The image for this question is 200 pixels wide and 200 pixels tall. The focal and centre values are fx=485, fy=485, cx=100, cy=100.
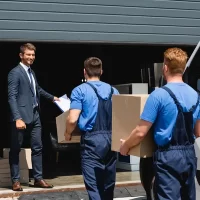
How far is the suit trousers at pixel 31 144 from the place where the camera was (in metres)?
6.80

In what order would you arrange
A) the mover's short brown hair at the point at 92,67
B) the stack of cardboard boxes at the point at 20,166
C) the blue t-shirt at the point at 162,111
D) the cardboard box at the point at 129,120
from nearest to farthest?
the blue t-shirt at the point at 162,111
the cardboard box at the point at 129,120
the mover's short brown hair at the point at 92,67
the stack of cardboard boxes at the point at 20,166

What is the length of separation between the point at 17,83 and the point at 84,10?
1.83m

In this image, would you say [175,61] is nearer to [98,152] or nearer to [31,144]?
[98,152]

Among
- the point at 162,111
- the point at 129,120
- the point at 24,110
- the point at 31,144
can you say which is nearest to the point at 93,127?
the point at 129,120

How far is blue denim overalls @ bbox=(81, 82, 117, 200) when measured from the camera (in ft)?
15.9

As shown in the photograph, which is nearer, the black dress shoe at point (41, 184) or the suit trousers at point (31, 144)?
the suit trousers at point (31, 144)

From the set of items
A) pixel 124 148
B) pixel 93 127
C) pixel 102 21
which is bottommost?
pixel 124 148

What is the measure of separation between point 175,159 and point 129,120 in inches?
23.0

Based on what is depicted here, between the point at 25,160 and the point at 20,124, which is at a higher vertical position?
the point at 20,124

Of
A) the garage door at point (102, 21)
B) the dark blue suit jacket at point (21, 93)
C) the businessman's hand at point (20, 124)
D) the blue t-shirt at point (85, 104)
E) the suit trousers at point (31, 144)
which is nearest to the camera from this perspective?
the blue t-shirt at point (85, 104)

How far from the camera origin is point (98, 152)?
4832 millimetres

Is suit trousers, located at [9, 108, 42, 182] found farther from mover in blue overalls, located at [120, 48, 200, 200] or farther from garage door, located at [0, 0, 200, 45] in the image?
mover in blue overalls, located at [120, 48, 200, 200]

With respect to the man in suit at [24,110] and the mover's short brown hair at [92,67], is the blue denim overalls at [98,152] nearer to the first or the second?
the mover's short brown hair at [92,67]

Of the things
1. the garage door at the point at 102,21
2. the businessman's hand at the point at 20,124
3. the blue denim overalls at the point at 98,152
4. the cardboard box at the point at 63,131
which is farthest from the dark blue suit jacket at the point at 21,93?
the blue denim overalls at the point at 98,152
